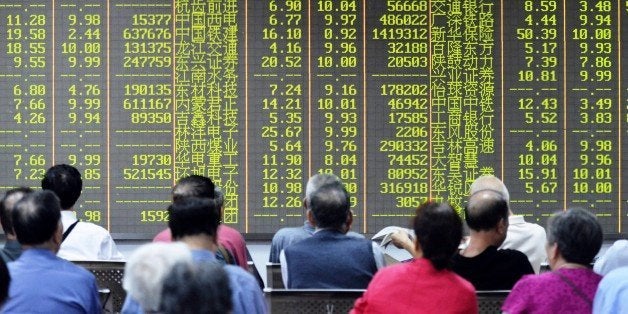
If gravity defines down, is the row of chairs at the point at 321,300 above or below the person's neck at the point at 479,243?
below

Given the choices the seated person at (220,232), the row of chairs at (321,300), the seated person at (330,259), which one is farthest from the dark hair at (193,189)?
the row of chairs at (321,300)

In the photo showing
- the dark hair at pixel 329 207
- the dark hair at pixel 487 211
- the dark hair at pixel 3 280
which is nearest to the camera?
the dark hair at pixel 3 280

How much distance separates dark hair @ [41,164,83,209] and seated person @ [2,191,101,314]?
55.8 inches

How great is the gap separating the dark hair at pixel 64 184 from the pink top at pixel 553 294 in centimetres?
227

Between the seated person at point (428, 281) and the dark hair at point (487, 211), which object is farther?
the dark hair at point (487, 211)

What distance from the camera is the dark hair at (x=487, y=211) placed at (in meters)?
4.10

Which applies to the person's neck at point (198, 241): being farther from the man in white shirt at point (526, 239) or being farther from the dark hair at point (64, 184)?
the man in white shirt at point (526, 239)

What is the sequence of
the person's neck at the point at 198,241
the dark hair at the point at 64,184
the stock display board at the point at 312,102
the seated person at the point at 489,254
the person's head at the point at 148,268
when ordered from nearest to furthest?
the person's head at the point at 148,268 → the person's neck at the point at 198,241 → the seated person at the point at 489,254 → the dark hair at the point at 64,184 → the stock display board at the point at 312,102

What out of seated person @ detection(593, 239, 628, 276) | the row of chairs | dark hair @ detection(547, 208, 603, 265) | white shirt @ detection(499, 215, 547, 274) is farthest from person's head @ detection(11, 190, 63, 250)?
white shirt @ detection(499, 215, 547, 274)

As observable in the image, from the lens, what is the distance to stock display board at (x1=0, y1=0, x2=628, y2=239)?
7.68 metres

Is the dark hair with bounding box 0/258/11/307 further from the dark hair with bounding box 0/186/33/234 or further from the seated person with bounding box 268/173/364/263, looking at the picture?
the seated person with bounding box 268/173/364/263

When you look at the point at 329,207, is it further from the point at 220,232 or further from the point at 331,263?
the point at 220,232

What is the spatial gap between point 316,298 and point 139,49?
4.23 m

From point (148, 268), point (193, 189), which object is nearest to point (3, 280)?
point (148, 268)
